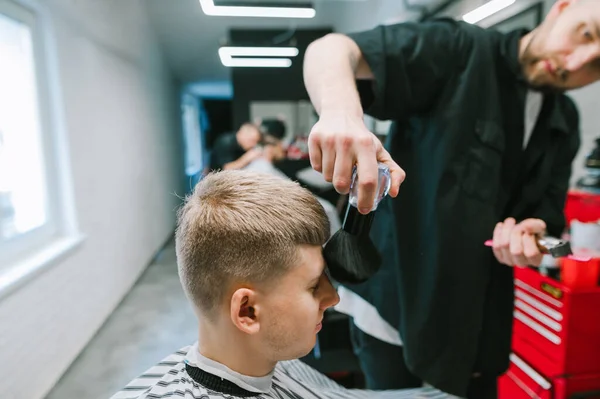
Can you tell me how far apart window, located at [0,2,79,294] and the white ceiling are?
0.60 metres

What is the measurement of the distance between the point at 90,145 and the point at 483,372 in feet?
6.15

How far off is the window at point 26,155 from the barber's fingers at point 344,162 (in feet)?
3.90

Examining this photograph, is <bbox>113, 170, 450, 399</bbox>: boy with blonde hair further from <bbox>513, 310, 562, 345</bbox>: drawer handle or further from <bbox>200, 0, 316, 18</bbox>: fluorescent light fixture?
<bbox>513, 310, 562, 345</bbox>: drawer handle

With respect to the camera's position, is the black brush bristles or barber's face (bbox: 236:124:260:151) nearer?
the black brush bristles

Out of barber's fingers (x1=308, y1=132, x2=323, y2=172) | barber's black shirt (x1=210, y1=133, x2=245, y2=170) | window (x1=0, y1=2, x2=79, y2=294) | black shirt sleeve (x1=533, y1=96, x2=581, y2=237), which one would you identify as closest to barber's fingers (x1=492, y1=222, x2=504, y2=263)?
black shirt sleeve (x1=533, y1=96, x2=581, y2=237)

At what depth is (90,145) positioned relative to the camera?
1.85 m

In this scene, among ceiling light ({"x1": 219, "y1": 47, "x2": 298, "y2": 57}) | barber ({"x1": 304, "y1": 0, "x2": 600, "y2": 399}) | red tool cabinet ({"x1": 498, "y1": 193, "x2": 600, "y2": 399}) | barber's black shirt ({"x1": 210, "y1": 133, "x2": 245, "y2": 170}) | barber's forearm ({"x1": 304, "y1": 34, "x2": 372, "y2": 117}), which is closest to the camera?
barber's forearm ({"x1": 304, "y1": 34, "x2": 372, "y2": 117})

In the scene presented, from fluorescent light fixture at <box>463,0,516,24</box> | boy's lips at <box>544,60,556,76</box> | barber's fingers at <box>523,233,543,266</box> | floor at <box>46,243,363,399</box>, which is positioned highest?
fluorescent light fixture at <box>463,0,516,24</box>

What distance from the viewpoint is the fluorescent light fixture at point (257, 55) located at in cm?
77

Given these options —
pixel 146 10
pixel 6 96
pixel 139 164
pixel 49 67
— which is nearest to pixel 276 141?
pixel 139 164

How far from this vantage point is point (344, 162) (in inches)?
15.6

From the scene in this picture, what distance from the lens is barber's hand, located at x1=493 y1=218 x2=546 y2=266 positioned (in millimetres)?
629

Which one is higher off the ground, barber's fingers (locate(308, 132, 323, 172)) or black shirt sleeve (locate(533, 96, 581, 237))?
barber's fingers (locate(308, 132, 323, 172))

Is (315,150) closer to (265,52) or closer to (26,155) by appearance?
(265,52)
